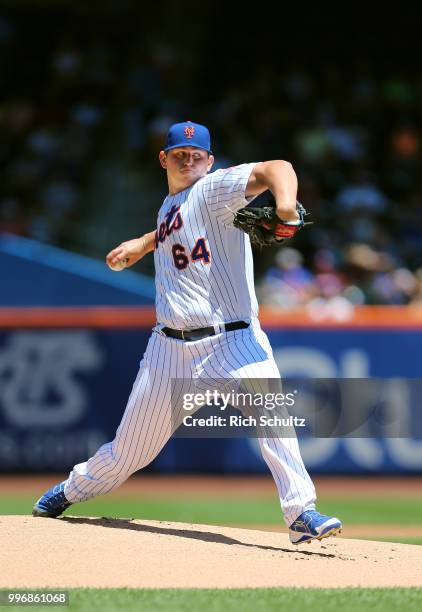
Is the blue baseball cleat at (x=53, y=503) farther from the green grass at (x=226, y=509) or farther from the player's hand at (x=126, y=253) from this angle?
the green grass at (x=226, y=509)

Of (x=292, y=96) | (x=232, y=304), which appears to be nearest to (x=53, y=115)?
(x=292, y=96)

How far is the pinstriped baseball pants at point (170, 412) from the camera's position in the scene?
507 cm

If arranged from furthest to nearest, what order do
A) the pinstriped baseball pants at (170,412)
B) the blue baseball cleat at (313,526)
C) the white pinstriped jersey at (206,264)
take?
the white pinstriped jersey at (206,264) < the pinstriped baseball pants at (170,412) < the blue baseball cleat at (313,526)

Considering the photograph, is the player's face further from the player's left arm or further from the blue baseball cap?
the player's left arm

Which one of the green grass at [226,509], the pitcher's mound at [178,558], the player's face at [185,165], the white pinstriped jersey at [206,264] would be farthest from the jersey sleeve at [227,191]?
the green grass at [226,509]

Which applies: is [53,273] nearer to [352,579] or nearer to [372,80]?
[372,80]

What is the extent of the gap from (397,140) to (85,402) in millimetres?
5734

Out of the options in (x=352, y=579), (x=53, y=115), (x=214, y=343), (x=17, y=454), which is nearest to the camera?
(x=352, y=579)

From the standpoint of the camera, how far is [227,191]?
16.7ft

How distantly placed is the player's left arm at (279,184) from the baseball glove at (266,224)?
0.05 meters

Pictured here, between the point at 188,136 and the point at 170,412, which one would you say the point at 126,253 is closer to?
the point at 188,136

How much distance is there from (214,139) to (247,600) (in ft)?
32.3

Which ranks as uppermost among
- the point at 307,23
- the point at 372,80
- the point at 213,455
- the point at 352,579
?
the point at 307,23

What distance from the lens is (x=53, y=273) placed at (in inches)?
445
